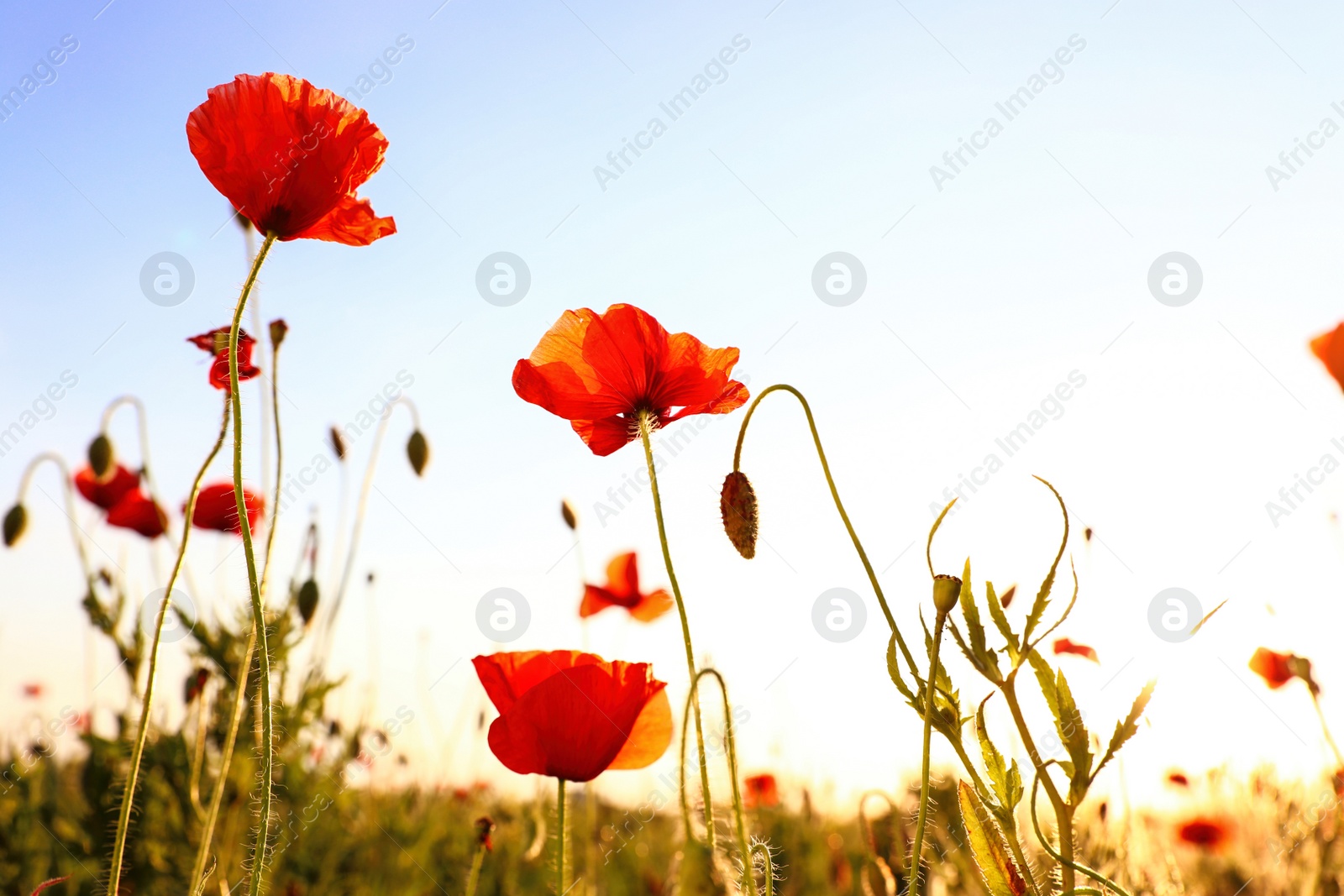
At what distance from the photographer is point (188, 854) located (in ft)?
7.36

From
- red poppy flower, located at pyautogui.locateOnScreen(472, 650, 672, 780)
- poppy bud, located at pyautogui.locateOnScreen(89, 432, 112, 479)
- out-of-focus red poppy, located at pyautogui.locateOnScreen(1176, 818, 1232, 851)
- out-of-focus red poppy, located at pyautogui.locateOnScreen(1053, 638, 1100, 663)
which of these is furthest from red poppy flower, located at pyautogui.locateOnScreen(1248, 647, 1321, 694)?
poppy bud, located at pyautogui.locateOnScreen(89, 432, 112, 479)

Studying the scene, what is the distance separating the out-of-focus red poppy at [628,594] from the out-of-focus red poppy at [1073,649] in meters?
1.32

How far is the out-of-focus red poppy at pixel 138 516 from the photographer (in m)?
2.65

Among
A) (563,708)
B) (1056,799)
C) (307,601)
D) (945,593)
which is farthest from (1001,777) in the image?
(307,601)

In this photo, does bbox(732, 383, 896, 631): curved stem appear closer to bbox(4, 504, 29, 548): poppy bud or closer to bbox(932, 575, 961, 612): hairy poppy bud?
bbox(932, 575, 961, 612): hairy poppy bud

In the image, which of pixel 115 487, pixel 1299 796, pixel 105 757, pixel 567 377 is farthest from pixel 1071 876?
pixel 115 487

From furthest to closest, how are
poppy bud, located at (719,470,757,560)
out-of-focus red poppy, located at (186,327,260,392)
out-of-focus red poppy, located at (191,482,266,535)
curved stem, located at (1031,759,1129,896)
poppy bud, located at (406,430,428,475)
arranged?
poppy bud, located at (406,430,428,475) → out-of-focus red poppy, located at (191,482,266,535) → out-of-focus red poppy, located at (186,327,260,392) → poppy bud, located at (719,470,757,560) → curved stem, located at (1031,759,1129,896)

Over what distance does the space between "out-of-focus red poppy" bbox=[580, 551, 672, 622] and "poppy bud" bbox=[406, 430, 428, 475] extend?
0.69 metres

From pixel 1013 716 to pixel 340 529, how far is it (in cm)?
175

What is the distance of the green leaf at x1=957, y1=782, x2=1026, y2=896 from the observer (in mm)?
869

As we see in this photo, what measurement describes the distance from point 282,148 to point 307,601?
1207 millimetres

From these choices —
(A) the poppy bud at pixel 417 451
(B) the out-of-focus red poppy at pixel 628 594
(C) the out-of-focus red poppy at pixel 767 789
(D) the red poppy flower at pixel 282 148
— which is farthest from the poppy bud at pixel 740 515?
(C) the out-of-focus red poppy at pixel 767 789

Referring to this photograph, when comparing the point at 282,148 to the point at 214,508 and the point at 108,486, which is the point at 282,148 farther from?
the point at 108,486

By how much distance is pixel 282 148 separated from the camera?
1109 mm
